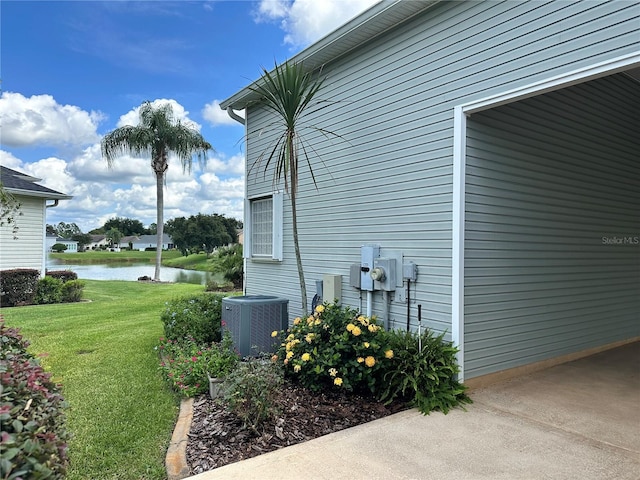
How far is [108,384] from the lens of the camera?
13.5 ft

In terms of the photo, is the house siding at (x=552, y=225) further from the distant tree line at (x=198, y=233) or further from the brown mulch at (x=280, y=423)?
the distant tree line at (x=198, y=233)

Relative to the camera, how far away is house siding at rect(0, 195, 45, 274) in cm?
1062

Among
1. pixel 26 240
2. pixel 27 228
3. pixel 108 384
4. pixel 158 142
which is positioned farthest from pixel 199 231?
pixel 108 384

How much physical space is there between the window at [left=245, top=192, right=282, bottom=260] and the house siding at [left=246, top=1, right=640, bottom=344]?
388 millimetres

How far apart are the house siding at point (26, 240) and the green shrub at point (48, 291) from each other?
108cm

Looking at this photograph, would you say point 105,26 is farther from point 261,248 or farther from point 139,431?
point 139,431

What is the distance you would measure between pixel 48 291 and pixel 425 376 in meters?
10.5

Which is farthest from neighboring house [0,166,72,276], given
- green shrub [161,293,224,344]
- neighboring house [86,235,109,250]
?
neighboring house [86,235,109,250]

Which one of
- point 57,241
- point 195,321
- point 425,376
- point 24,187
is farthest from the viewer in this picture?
point 57,241

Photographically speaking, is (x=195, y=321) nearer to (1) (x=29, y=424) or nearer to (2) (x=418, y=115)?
(2) (x=418, y=115)

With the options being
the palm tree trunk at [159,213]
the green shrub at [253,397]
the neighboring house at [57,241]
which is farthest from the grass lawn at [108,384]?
the palm tree trunk at [159,213]

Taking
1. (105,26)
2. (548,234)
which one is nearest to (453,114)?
(548,234)

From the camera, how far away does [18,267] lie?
10.8 m

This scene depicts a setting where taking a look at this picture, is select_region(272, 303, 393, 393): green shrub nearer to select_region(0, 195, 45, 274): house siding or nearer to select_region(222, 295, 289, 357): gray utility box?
select_region(222, 295, 289, 357): gray utility box
